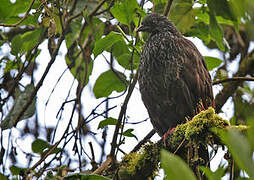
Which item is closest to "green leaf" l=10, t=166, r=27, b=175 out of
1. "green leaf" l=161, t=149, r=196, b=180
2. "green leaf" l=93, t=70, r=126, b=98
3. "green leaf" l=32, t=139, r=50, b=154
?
"green leaf" l=32, t=139, r=50, b=154

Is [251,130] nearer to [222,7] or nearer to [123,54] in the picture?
[222,7]

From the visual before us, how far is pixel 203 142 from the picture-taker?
9.30 feet

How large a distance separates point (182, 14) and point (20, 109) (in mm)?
1954

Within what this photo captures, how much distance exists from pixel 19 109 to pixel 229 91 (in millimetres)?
2520

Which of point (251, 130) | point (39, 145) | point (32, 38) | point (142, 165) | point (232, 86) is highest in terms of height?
point (32, 38)

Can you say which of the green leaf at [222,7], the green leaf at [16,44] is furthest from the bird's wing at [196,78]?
the green leaf at [16,44]

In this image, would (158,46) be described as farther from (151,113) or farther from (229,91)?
(229,91)

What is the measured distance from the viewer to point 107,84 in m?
3.69

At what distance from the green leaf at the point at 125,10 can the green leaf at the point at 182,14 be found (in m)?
0.38

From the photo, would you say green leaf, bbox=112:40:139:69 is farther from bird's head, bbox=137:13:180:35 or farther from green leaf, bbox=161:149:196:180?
green leaf, bbox=161:149:196:180

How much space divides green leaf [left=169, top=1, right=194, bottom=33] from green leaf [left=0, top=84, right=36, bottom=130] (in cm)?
167

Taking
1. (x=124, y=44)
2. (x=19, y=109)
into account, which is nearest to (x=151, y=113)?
(x=124, y=44)

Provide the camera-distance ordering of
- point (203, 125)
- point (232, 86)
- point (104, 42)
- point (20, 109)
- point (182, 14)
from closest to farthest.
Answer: point (203, 125) < point (104, 42) < point (182, 14) < point (20, 109) < point (232, 86)

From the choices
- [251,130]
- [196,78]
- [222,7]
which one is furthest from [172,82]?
[251,130]
